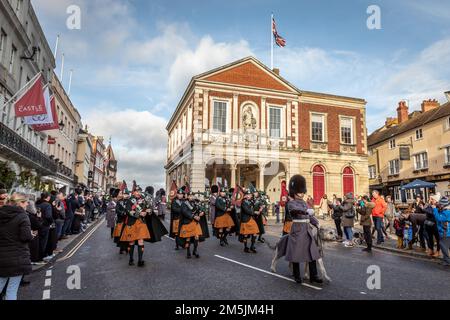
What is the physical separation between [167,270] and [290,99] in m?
25.3

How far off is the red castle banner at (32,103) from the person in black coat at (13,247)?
1147 centimetres

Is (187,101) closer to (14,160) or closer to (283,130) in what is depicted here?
(283,130)

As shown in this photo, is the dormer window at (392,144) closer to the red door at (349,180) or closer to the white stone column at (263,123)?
the red door at (349,180)

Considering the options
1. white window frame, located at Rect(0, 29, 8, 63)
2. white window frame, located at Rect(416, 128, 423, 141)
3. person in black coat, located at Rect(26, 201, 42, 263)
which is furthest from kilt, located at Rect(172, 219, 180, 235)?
white window frame, located at Rect(416, 128, 423, 141)

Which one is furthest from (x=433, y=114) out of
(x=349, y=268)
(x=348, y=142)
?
(x=349, y=268)

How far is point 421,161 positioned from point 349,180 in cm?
820

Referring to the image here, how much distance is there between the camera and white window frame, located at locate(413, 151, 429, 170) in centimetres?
3095

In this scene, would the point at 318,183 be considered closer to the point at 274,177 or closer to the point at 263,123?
the point at 274,177

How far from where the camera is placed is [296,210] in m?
6.30

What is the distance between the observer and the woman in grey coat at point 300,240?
6039 millimetres

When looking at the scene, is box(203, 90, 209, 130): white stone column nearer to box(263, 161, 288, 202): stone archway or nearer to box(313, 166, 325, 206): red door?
box(263, 161, 288, 202): stone archway

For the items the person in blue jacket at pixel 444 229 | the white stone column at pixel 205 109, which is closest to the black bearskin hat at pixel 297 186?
the person in blue jacket at pixel 444 229

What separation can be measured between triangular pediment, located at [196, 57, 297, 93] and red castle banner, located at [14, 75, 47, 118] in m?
15.0

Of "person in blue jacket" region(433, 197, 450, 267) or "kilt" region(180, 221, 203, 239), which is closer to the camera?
"person in blue jacket" region(433, 197, 450, 267)
